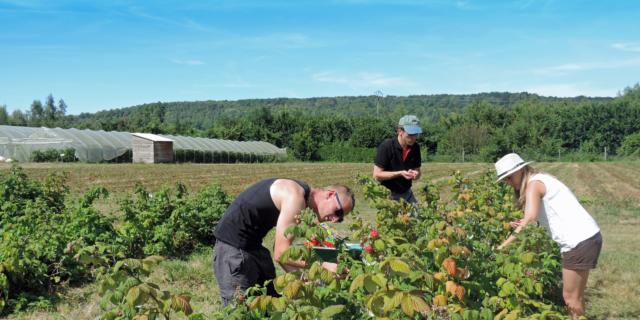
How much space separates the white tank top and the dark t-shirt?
5.88 ft

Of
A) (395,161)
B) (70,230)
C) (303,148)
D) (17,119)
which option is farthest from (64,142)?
(17,119)

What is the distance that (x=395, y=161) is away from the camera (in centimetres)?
553

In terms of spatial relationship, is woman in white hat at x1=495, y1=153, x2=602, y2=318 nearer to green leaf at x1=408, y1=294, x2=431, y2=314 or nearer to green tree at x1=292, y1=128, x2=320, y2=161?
green leaf at x1=408, y1=294, x2=431, y2=314

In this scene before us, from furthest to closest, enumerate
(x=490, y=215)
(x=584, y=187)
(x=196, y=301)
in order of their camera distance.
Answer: (x=584, y=187)
(x=196, y=301)
(x=490, y=215)

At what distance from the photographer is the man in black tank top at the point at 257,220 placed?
3.09m

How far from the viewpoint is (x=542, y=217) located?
3910mm

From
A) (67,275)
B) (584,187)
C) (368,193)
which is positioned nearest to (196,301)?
(67,275)

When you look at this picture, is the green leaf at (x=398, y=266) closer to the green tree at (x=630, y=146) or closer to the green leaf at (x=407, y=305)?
the green leaf at (x=407, y=305)

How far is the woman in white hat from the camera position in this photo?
3793 millimetres

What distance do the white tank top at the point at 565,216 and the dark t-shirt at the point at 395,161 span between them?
179 centimetres

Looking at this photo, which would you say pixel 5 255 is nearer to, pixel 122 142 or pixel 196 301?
pixel 196 301

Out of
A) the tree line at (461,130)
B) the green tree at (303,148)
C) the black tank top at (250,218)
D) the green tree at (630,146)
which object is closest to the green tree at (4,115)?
the tree line at (461,130)

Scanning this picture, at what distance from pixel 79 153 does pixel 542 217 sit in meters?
33.2

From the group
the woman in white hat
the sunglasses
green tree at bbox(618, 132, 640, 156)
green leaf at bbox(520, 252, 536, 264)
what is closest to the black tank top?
the sunglasses
